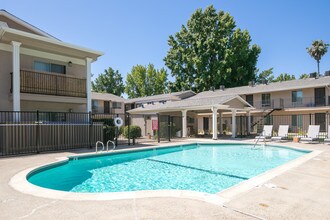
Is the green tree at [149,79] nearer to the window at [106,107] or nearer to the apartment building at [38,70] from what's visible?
the window at [106,107]

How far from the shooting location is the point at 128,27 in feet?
80.0

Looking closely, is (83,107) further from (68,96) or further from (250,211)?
(250,211)

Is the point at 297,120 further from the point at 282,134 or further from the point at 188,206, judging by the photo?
the point at 188,206

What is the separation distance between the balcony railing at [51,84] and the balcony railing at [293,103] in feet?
80.9

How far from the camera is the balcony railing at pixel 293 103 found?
28.0 metres

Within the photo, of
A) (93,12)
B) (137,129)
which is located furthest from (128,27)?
(137,129)

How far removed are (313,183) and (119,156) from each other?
8.86 m

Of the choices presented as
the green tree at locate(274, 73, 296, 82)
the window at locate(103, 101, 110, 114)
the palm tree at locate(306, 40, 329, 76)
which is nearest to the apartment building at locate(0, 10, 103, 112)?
the window at locate(103, 101, 110, 114)

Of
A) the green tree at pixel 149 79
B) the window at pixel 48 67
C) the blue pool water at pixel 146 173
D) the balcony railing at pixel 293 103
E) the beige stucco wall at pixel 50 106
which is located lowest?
the blue pool water at pixel 146 173

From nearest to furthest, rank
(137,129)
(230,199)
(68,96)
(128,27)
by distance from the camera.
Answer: (230,199) < (68,96) < (137,129) < (128,27)

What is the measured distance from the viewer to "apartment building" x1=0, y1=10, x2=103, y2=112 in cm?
1245

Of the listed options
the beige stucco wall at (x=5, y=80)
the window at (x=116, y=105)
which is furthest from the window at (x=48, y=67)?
the window at (x=116, y=105)

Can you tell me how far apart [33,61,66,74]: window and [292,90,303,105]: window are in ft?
89.3

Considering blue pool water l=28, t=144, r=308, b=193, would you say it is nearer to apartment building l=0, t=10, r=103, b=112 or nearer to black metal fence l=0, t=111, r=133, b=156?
black metal fence l=0, t=111, r=133, b=156
